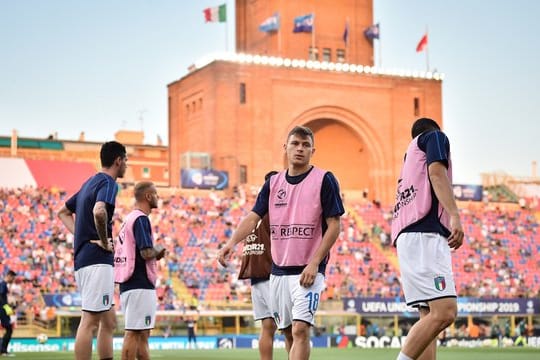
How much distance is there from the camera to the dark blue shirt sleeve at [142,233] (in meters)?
11.9

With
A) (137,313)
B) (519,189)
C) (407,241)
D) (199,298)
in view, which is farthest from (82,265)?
(519,189)

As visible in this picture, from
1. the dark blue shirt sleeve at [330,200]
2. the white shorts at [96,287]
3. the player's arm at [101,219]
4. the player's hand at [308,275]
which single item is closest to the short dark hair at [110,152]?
the player's arm at [101,219]

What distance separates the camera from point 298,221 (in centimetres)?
948

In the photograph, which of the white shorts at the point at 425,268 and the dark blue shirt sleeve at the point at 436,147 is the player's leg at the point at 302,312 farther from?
the dark blue shirt sleeve at the point at 436,147

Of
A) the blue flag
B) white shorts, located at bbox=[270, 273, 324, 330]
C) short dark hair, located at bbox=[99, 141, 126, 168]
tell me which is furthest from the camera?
the blue flag

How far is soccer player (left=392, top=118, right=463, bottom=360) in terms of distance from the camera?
8.41m

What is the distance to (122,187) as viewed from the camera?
199ft

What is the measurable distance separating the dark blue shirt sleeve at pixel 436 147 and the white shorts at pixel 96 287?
4009 mm

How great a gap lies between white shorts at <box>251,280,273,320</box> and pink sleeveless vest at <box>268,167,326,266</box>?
9.40 feet

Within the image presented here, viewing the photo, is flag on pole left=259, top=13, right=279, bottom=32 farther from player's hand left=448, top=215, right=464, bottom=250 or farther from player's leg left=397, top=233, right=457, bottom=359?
player's hand left=448, top=215, right=464, bottom=250

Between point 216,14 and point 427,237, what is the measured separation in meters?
57.3

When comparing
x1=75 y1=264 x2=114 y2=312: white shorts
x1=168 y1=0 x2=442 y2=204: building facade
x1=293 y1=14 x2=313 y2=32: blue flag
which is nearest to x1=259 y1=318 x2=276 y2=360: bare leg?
x1=75 y1=264 x2=114 y2=312: white shorts

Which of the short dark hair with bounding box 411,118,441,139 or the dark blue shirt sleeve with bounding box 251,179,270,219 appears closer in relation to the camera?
the short dark hair with bounding box 411,118,441,139

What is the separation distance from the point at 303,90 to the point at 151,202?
55.2m
